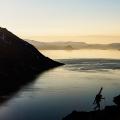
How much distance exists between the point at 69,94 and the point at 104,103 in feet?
65.7

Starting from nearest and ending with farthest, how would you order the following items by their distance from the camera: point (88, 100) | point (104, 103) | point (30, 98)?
1. point (104, 103)
2. point (88, 100)
3. point (30, 98)

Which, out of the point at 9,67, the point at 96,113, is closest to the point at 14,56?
the point at 9,67

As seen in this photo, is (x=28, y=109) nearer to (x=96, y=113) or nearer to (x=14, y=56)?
(x=96, y=113)

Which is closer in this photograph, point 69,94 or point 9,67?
point 69,94

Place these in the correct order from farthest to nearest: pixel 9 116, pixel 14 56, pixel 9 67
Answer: pixel 14 56 < pixel 9 67 < pixel 9 116

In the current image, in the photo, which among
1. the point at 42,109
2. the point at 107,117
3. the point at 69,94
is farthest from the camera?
the point at 69,94

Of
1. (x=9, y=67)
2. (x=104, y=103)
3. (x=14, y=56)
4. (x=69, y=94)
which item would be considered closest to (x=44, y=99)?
(x=69, y=94)

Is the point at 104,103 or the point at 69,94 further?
the point at 69,94

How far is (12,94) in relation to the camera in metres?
98.3

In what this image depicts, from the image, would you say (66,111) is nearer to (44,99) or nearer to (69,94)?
(44,99)

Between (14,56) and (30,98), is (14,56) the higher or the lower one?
the higher one

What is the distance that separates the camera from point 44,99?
292ft

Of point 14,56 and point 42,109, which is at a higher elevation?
point 14,56

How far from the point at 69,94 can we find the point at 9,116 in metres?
32.6
